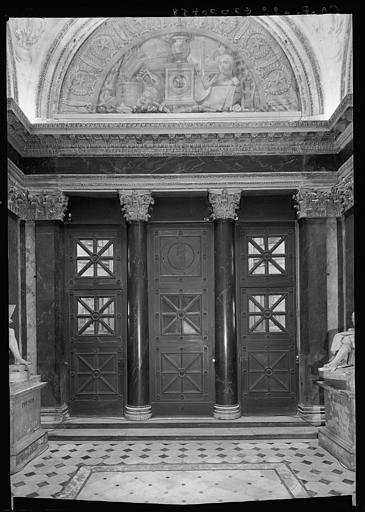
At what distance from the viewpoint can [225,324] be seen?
33.0ft

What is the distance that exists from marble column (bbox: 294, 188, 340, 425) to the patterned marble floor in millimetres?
1161

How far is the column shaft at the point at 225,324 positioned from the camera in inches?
395

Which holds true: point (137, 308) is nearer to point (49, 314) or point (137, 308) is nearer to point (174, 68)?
point (49, 314)

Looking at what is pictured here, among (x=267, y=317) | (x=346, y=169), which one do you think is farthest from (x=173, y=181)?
(x=267, y=317)

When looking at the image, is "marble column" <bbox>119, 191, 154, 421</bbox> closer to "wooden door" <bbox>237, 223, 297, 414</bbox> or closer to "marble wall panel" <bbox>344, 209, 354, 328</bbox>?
"wooden door" <bbox>237, 223, 297, 414</bbox>

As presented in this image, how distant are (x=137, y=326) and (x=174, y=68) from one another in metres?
4.72

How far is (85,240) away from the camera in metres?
10.7

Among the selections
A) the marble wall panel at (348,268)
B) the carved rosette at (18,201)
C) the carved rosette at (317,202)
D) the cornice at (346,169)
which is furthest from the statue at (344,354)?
the carved rosette at (18,201)

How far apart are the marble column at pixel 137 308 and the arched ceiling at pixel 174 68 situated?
1.75 m

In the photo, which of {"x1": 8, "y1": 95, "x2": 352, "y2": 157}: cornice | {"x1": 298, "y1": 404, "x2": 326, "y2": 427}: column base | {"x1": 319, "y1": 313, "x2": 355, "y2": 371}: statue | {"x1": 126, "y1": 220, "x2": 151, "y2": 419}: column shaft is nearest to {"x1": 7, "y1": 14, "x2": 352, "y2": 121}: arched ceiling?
{"x1": 8, "y1": 95, "x2": 352, "y2": 157}: cornice

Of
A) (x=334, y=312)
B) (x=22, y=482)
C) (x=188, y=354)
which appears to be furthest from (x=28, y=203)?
(x=334, y=312)

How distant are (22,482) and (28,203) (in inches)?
189

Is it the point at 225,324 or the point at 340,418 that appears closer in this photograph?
the point at 340,418

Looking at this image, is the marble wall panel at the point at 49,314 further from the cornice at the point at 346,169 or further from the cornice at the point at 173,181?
the cornice at the point at 346,169
